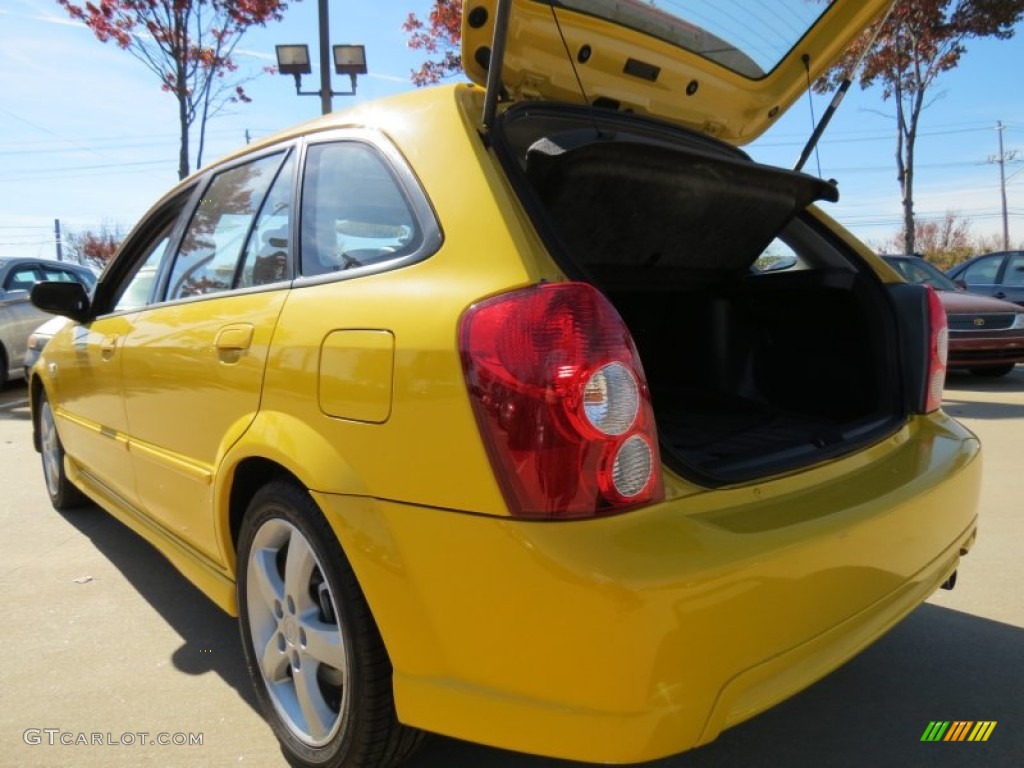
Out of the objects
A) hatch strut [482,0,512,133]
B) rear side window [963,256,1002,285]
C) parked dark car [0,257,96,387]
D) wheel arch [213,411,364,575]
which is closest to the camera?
hatch strut [482,0,512,133]

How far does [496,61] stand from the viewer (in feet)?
5.56

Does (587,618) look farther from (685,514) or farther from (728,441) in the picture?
(728,441)

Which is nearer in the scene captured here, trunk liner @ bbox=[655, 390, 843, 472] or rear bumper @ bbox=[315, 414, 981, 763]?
rear bumper @ bbox=[315, 414, 981, 763]

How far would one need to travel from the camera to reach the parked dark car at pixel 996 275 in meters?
10.9

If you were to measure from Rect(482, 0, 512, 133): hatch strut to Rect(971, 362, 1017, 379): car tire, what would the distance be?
9590 mm

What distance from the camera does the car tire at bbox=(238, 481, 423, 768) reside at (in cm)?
172

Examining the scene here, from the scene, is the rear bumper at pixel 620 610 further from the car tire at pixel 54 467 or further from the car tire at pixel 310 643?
the car tire at pixel 54 467

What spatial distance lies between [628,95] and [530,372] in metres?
1.37

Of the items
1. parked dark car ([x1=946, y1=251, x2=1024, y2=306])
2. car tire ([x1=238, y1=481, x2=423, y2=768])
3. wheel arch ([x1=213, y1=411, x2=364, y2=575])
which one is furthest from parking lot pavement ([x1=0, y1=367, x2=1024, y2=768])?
parked dark car ([x1=946, y1=251, x2=1024, y2=306])

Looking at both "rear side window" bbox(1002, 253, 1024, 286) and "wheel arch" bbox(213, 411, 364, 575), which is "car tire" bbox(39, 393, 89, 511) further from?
"rear side window" bbox(1002, 253, 1024, 286)

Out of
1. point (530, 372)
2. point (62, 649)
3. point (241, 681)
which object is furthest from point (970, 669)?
point (62, 649)

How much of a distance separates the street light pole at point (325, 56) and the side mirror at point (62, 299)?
21.8ft

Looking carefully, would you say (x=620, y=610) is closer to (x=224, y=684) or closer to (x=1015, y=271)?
(x=224, y=684)

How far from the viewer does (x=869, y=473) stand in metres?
1.98
